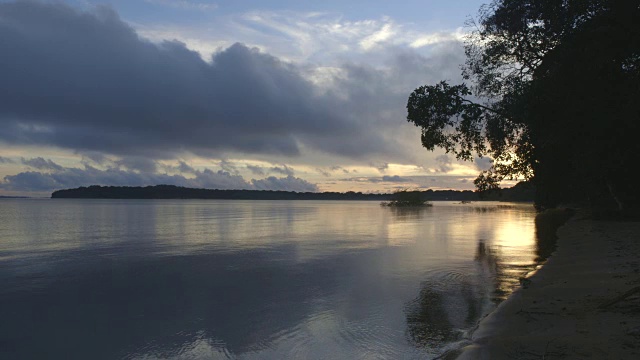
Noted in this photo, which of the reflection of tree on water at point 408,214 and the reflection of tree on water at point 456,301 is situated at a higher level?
the reflection of tree on water at point 456,301

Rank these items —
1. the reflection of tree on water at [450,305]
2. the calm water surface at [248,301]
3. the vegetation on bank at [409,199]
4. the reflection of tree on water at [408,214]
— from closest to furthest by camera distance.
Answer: the calm water surface at [248,301], the reflection of tree on water at [450,305], the reflection of tree on water at [408,214], the vegetation on bank at [409,199]

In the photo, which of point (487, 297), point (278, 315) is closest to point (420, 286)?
point (487, 297)

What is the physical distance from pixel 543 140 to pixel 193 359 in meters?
12.4

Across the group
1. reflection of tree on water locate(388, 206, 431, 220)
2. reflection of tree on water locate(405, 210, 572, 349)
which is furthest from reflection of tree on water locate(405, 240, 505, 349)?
reflection of tree on water locate(388, 206, 431, 220)

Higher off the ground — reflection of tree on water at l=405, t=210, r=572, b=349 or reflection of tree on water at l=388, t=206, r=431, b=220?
reflection of tree on water at l=405, t=210, r=572, b=349

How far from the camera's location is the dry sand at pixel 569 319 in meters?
8.09

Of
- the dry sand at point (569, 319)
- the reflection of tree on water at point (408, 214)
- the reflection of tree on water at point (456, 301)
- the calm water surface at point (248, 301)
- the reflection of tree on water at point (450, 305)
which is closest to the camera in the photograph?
the dry sand at point (569, 319)

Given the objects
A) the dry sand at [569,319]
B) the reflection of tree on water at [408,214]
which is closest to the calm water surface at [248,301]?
the dry sand at [569,319]

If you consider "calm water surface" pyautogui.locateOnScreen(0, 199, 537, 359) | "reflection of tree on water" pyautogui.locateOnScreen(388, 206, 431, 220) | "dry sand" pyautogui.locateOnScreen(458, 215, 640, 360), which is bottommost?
"reflection of tree on water" pyautogui.locateOnScreen(388, 206, 431, 220)

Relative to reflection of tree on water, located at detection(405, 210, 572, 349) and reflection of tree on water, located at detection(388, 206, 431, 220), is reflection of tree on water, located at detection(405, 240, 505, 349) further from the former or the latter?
reflection of tree on water, located at detection(388, 206, 431, 220)

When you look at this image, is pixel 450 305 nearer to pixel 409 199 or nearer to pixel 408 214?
pixel 408 214

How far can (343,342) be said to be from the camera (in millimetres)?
10820

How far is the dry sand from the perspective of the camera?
26.5ft

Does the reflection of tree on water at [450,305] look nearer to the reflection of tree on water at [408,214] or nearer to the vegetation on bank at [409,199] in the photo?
the reflection of tree on water at [408,214]
